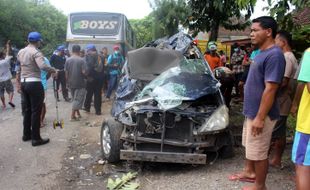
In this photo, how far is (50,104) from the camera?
12258 mm

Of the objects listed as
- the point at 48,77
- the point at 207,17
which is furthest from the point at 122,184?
the point at 207,17

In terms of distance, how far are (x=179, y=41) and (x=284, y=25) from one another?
254 cm

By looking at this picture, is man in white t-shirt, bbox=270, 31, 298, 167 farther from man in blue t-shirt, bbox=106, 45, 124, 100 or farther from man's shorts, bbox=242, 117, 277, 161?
man in blue t-shirt, bbox=106, 45, 124, 100

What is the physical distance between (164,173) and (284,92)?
76.6 inches

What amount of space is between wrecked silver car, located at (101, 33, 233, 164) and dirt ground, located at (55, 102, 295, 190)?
0.21m

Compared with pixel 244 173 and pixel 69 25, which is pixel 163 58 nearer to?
pixel 244 173

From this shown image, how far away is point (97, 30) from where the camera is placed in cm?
1563

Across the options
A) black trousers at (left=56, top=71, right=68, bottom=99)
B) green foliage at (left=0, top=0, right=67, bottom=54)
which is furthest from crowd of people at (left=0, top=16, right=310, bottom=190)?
green foliage at (left=0, top=0, right=67, bottom=54)

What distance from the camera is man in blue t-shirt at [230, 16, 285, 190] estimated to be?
397 cm

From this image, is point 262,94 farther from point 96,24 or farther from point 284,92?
point 96,24

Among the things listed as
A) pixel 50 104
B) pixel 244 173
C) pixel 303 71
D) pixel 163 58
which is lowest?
pixel 50 104

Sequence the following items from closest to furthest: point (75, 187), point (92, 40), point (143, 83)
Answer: point (75, 187) < point (143, 83) < point (92, 40)

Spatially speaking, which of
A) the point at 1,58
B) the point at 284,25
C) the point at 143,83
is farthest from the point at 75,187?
the point at 1,58

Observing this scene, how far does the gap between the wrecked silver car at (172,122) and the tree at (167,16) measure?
23.0 feet
